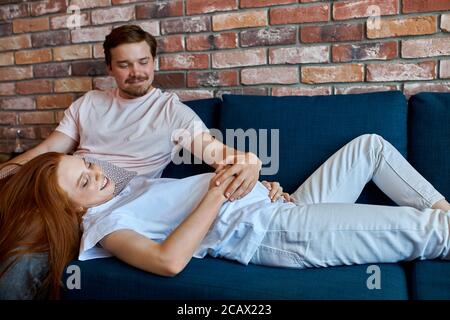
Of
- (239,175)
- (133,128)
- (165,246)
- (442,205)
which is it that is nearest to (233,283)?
(165,246)

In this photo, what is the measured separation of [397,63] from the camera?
1700 mm

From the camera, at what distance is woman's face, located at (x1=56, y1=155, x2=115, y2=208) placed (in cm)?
123

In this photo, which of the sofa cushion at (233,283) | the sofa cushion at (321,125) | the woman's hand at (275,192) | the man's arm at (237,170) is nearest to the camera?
the sofa cushion at (233,283)

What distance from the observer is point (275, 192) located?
141 centimetres

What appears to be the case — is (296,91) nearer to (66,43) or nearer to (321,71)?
(321,71)

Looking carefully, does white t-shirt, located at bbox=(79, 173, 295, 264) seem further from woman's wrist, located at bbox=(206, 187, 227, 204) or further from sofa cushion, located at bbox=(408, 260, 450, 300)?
sofa cushion, located at bbox=(408, 260, 450, 300)

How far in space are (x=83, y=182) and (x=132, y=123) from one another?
48cm

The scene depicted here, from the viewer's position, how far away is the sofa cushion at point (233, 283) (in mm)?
1016

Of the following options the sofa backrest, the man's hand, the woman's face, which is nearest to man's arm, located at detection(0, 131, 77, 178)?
the woman's face

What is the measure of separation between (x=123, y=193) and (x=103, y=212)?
15 centimetres

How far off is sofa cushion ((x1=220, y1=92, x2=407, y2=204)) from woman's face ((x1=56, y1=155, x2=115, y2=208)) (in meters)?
0.56

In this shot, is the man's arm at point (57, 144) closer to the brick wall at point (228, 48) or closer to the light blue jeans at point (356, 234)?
the brick wall at point (228, 48)

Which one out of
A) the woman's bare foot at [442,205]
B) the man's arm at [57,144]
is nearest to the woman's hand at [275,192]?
the woman's bare foot at [442,205]

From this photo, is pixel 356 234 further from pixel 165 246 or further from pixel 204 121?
pixel 204 121
